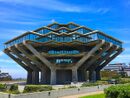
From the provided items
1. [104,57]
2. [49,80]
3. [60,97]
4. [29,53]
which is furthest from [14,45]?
[60,97]

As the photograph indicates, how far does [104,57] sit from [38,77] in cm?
2630

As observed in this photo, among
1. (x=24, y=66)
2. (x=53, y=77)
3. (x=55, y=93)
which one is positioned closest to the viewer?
(x=55, y=93)

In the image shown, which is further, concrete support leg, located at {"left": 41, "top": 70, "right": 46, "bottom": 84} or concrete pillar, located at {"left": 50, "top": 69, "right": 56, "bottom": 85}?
concrete support leg, located at {"left": 41, "top": 70, "right": 46, "bottom": 84}

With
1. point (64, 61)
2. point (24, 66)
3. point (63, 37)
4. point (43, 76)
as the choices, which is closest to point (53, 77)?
point (64, 61)

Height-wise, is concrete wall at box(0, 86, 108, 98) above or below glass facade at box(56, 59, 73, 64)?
below

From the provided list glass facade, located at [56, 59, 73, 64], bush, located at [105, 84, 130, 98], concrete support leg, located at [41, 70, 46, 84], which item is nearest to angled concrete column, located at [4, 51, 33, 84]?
concrete support leg, located at [41, 70, 46, 84]

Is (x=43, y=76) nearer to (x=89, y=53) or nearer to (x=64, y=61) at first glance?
(x=64, y=61)

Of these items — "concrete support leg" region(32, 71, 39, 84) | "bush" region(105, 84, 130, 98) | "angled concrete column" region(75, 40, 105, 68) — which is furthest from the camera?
"concrete support leg" region(32, 71, 39, 84)

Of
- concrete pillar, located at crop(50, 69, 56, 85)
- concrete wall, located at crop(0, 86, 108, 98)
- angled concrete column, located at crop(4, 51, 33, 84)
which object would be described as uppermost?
angled concrete column, located at crop(4, 51, 33, 84)

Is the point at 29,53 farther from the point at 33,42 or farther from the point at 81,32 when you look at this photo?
Result: the point at 81,32

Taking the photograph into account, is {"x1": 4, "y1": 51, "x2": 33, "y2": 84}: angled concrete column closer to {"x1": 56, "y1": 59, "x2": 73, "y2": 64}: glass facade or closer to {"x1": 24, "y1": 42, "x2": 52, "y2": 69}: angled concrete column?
{"x1": 24, "y1": 42, "x2": 52, "y2": 69}: angled concrete column

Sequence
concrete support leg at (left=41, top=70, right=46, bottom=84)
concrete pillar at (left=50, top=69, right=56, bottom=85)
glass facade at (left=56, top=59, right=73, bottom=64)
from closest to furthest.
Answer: concrete pillar at (left=50, top=69, right=56, bottom=85) < glass facade at (left=56, top=59, right=73, bottom=64) < concrete support leg at (left=41, top=70, right=46, bottom=84)

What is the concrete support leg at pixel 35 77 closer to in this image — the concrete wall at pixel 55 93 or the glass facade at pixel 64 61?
the glass facade at pixel 64 61

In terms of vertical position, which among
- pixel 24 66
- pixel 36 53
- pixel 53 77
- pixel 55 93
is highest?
pixel 36 53
